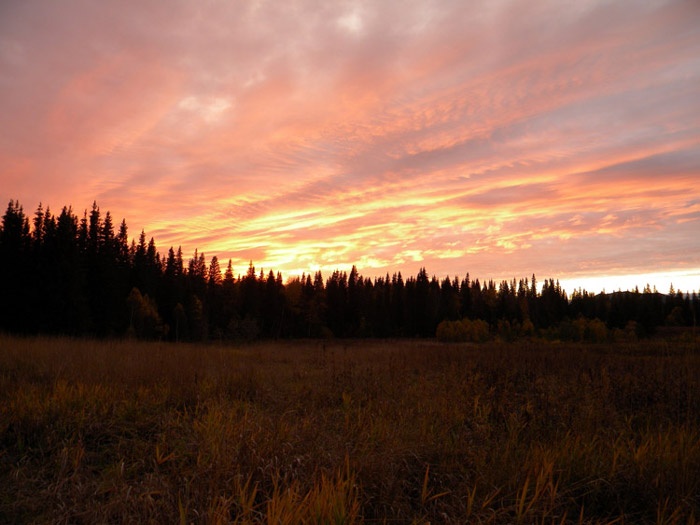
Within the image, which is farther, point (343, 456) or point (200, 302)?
point (200, 302)

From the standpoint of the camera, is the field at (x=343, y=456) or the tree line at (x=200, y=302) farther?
the tree line at (x=200, y=302)

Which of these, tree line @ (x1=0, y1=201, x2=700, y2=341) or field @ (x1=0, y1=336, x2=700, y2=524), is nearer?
field @ (x1=0, y1=336, x2=700, y2=524)

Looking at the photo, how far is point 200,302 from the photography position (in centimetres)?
5450

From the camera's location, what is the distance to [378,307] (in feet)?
258

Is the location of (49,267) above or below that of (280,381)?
above

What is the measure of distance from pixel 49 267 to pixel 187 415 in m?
35.2

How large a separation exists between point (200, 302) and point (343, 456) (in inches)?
2146

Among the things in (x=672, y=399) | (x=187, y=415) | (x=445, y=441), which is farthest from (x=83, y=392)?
(x=672, y=399)

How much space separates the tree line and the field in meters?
4.05

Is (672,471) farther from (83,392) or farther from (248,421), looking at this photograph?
(83,392)

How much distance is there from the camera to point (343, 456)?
12.9ft

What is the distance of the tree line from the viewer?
108 ft

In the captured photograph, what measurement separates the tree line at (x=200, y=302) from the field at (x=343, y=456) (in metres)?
4.05

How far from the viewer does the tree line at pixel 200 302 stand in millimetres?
33031
